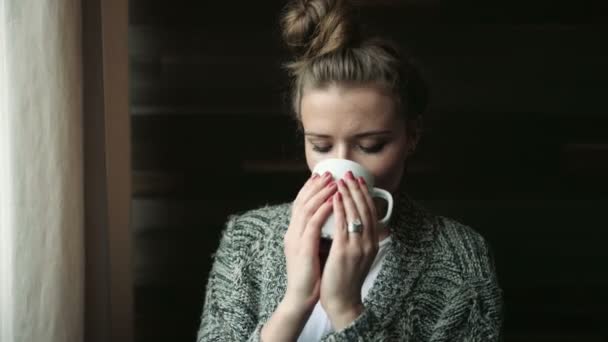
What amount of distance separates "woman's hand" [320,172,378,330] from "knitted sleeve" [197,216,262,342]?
6.1 inches

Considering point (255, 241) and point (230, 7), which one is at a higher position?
point (230, 7)

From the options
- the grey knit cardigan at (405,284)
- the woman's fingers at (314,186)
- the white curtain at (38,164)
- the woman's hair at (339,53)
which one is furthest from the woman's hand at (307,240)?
the white curtain at (38,164)

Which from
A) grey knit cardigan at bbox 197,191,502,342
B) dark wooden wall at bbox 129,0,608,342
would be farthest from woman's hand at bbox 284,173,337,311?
dark wooden wall at bbox 129,0,608,342

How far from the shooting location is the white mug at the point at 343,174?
0.94 meters

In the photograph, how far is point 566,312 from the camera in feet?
5.24

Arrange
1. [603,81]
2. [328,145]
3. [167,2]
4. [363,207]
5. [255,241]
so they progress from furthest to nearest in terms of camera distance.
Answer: [603,81]
[167,2]
[255,241]
[328,145]
[363,207]

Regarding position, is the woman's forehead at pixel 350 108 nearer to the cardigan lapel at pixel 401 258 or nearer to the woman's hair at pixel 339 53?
the woman's hair at pixel 339 53

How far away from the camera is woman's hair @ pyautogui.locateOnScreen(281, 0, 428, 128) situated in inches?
40.9

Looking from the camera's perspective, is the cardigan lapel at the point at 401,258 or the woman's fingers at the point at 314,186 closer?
the woman's fingers at the point at 314,186

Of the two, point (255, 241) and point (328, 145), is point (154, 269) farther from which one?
point (328, 145)

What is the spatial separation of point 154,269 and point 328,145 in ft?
2.26

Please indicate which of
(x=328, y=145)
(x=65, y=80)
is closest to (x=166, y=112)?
(x=65, y=80)

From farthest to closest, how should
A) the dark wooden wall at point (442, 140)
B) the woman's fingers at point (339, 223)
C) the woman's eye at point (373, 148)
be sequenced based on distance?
the dark wooden wall at point (442, 140), the woman's eye at point (373, 148), the woman's fingers at point (339, 223)

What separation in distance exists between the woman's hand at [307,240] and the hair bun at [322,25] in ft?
0.87
